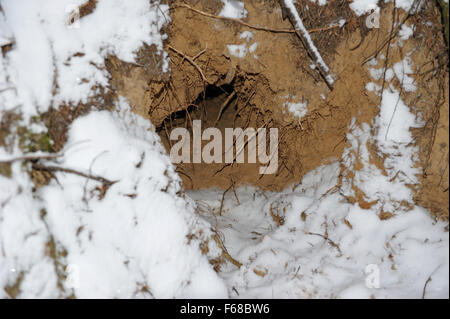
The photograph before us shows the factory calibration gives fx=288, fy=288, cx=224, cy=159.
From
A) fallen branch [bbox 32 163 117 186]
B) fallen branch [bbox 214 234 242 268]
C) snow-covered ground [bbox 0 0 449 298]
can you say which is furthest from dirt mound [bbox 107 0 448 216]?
fallen branch [bbox 214 234 242 268]

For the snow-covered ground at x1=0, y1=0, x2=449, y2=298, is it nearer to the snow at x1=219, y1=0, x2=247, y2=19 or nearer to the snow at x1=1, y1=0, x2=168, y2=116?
the snow at x1=1, y1=0, x2=168, y2=116

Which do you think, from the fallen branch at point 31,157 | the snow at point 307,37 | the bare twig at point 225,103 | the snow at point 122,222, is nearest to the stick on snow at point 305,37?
the snow at point 307,37

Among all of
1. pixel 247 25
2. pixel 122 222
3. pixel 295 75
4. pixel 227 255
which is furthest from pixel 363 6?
pixel 122 222

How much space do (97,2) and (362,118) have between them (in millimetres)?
2358

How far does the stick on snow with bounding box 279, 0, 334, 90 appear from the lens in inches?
96.3

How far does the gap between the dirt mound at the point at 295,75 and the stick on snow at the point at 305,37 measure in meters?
0.06

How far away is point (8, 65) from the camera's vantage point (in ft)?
6.10

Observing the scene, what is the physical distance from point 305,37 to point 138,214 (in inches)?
78.9

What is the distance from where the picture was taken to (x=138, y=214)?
2021mm

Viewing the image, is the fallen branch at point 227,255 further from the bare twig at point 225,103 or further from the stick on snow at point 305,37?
the stick on snow at point 305,37

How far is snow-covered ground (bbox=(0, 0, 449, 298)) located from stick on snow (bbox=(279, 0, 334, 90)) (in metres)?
0.27

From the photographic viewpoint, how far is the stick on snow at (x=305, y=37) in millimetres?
2446

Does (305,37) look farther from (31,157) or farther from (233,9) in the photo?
(31,157)
